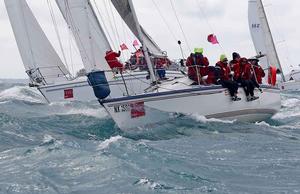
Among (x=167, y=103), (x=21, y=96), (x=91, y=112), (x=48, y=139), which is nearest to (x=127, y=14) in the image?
(x=167, y=103)

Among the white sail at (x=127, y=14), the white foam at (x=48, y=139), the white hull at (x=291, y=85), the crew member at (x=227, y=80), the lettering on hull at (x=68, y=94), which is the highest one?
the white sail at (x=127, y=14)

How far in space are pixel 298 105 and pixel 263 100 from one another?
7022mm

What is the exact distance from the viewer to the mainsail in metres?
30.8

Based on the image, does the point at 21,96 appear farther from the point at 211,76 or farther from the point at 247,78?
the point at 247,78

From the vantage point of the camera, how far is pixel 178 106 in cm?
1229

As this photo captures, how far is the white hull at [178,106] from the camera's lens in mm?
11805

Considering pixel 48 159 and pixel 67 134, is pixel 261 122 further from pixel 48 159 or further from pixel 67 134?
pixel 48 159

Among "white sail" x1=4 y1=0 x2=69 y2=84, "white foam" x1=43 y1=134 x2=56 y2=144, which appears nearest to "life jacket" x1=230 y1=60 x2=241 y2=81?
"white foam" x1=43 y1=134 x2=56 y2=144

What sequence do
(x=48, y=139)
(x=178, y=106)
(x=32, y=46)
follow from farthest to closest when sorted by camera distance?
1. (x=32, y=46)
2. (x=178, y=106)
3. (x=48, y=139)

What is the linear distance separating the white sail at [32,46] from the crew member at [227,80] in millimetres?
9819

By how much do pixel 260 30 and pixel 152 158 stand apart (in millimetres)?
24198

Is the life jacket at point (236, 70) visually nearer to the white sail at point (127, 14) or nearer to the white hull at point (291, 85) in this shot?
the white sail at point (127, 14)

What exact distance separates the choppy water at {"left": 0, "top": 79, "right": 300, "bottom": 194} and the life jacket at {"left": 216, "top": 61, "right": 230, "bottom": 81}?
120cm

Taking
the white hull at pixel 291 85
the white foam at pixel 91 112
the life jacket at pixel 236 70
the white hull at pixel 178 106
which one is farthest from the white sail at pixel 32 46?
the white hull at pixel 291 85
